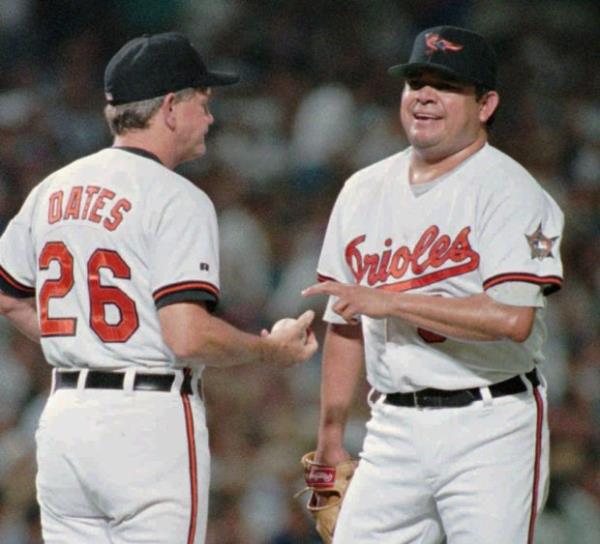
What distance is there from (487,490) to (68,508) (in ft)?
3.34

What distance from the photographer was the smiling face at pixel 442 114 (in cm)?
334

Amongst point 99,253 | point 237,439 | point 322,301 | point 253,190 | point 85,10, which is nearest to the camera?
point 99,253

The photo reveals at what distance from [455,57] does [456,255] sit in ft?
1.71

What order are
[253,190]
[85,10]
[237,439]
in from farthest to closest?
[85,10] → [253,190] → [237,439]

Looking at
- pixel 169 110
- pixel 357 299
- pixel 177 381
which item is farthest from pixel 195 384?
pixel 169 110

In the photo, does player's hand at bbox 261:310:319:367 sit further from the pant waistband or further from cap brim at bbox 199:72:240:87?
cap brim at bbox 199:72:240:87

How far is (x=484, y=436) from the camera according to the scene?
3.20m

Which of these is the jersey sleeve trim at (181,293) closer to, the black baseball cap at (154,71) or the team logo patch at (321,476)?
the black baseball cap at (154,71)

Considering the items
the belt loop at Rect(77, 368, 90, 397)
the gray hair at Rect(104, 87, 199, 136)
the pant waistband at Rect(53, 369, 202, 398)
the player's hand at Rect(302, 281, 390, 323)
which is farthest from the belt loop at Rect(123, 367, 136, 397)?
the gray hair at Rect(104, 87, 199, 136)

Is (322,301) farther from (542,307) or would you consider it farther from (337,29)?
(542,307)

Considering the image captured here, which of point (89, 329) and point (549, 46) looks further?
point (549, 46)

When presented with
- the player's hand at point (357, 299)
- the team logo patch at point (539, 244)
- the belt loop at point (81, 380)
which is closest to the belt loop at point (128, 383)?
the belt loop at point (81, 380)

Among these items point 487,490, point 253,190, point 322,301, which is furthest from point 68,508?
point 253,190

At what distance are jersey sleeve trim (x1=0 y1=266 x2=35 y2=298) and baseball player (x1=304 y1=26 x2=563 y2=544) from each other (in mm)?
778
